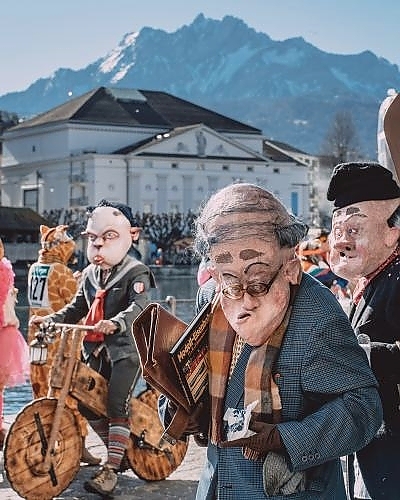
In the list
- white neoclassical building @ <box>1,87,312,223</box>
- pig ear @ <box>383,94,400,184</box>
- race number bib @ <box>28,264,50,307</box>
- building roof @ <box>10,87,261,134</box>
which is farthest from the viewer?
building roof @ <box>10,87,261,134</box>

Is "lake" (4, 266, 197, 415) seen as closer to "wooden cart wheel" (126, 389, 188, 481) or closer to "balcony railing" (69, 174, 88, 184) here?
"wooden cart wheel" (126, 389, 188, 481)

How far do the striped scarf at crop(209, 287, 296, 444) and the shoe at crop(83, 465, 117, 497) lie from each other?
304cm

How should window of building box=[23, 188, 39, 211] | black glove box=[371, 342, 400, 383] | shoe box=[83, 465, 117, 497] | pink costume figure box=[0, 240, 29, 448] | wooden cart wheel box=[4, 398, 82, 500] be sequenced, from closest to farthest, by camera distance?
1. black glove box=[371, 342, 400, 383]
2. wooden cart wheel box=[4, 398, 82, 500]
3. shoe box=[83, 465, 117, 497]
4. pink costume figure box=[0, 240, 29, 448]
5. window of building box=[23, 188, 39, 211]

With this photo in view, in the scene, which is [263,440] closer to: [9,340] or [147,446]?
[147,446]

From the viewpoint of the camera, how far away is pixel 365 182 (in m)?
3.23

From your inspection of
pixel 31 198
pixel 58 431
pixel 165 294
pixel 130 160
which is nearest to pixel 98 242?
pixel 58 431

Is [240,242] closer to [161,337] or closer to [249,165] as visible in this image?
[161,337]

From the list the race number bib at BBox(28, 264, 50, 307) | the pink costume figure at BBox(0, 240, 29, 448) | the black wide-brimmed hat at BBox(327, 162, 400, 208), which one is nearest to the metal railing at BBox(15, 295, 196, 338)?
the race number bib at BBox(28, 264, 50, 307)

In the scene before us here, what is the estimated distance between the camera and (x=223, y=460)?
8.14ft

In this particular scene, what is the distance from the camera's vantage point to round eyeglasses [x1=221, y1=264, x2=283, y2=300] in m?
2.46

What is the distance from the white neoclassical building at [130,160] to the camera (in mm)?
67688

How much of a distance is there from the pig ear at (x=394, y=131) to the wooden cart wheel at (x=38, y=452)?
10.0 feet

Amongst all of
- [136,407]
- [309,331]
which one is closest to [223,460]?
[309,331]

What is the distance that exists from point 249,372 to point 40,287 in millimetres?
4486
